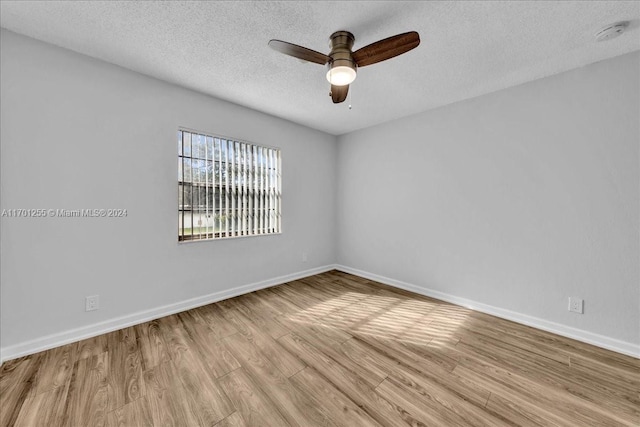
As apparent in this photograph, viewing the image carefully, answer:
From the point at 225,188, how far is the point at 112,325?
1.80m

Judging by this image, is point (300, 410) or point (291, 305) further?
point (291, 305)

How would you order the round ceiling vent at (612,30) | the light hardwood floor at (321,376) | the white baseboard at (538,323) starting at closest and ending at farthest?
1. the light hardwood floor at (321,376)
2. the round ceiling vent at (612,30)
3. the white baseboard at (538,323)

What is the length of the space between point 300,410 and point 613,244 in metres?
2.90

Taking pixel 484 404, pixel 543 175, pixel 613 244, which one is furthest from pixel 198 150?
pixel 613 244

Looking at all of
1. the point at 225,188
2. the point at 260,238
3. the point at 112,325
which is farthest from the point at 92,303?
the point at 260,238

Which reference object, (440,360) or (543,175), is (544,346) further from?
(543,175)

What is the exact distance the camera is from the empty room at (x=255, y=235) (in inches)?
61.8

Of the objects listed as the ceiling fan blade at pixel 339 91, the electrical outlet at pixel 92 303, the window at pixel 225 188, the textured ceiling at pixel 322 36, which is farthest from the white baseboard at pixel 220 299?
the ceiling fan blade at pixel 339 91

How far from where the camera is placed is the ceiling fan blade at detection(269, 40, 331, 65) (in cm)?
156

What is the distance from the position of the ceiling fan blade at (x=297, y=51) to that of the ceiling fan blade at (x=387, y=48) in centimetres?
25

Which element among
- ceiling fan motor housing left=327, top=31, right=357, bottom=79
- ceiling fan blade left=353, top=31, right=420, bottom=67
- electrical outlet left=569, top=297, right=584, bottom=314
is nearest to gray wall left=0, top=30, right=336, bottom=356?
ceiling fan motor housing left=327, top=31, right=357, bottom=79

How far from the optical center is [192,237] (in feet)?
9.37

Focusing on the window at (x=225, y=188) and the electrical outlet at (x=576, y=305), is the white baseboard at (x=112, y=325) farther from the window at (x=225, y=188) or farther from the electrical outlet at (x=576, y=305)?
the electrical outlet at (x=576, y=305)

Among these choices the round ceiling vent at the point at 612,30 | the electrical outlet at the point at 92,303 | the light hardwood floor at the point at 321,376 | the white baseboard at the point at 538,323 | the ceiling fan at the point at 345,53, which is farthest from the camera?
the electrical outlet at the point at 92,303
